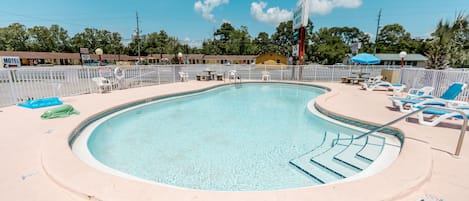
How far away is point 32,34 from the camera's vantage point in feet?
166

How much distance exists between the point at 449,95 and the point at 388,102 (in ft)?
4.70

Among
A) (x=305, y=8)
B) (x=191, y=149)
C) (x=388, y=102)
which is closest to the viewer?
(x=191, y=149)

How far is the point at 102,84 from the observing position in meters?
8.37

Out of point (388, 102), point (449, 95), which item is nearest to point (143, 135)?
point (388, 102)

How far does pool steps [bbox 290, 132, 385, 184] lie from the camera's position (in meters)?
3.19

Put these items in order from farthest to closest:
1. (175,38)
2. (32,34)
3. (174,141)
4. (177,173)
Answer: (175,38)
(32,34)
(174,141)
(177,173)

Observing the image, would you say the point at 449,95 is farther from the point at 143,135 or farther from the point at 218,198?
Answer: the point at 143,135

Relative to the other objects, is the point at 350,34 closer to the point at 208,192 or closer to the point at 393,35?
the point at 393,35

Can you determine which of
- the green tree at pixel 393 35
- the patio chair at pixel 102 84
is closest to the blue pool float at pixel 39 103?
the patio chair at pixel 102 84

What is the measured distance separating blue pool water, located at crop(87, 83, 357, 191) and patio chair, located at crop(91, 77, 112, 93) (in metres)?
2.60

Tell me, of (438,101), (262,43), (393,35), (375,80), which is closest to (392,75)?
(375,80)

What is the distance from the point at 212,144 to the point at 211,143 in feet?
0.19

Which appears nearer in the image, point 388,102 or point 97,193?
point 97,193

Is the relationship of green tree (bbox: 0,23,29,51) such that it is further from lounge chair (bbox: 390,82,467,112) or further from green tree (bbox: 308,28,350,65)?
lounge chair (bbox: 390,82,467,112)
